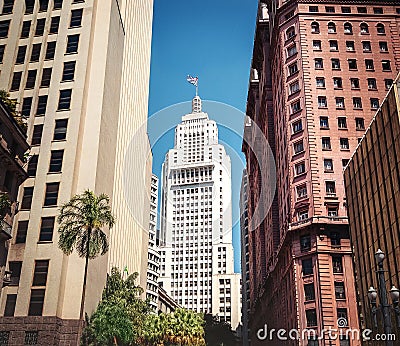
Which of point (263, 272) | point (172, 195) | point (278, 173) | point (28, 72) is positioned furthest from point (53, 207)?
point (172, 195)

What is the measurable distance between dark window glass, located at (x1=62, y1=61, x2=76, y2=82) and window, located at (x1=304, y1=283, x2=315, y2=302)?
41.4 m

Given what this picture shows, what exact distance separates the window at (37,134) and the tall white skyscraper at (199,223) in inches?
3943

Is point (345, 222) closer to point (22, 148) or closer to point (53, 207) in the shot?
point (53, 207)

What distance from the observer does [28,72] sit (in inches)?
2724

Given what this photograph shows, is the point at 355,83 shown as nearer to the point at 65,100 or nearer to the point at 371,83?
the point at 371,83

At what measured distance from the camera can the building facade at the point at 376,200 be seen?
135 ft

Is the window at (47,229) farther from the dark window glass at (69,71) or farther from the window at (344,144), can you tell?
the window at (344,144)

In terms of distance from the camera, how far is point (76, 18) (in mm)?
70688

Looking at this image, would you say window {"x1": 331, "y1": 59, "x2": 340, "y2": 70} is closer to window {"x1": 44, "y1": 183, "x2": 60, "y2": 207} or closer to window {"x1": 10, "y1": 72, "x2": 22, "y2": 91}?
window {"x1": 44, "y1": 183, "x2": 60, "y2": 207}

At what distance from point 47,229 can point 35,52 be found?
86.7 ft

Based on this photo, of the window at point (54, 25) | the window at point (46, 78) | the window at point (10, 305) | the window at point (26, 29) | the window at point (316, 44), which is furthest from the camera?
the window at point (316, 44)

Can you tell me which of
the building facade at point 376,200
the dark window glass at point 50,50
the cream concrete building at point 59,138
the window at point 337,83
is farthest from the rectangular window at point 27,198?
the window at point 337,83

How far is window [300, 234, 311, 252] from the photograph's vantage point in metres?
68.2

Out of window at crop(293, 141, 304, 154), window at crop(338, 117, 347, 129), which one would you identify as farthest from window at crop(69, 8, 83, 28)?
window at crop(338, 117, 347, 129)
